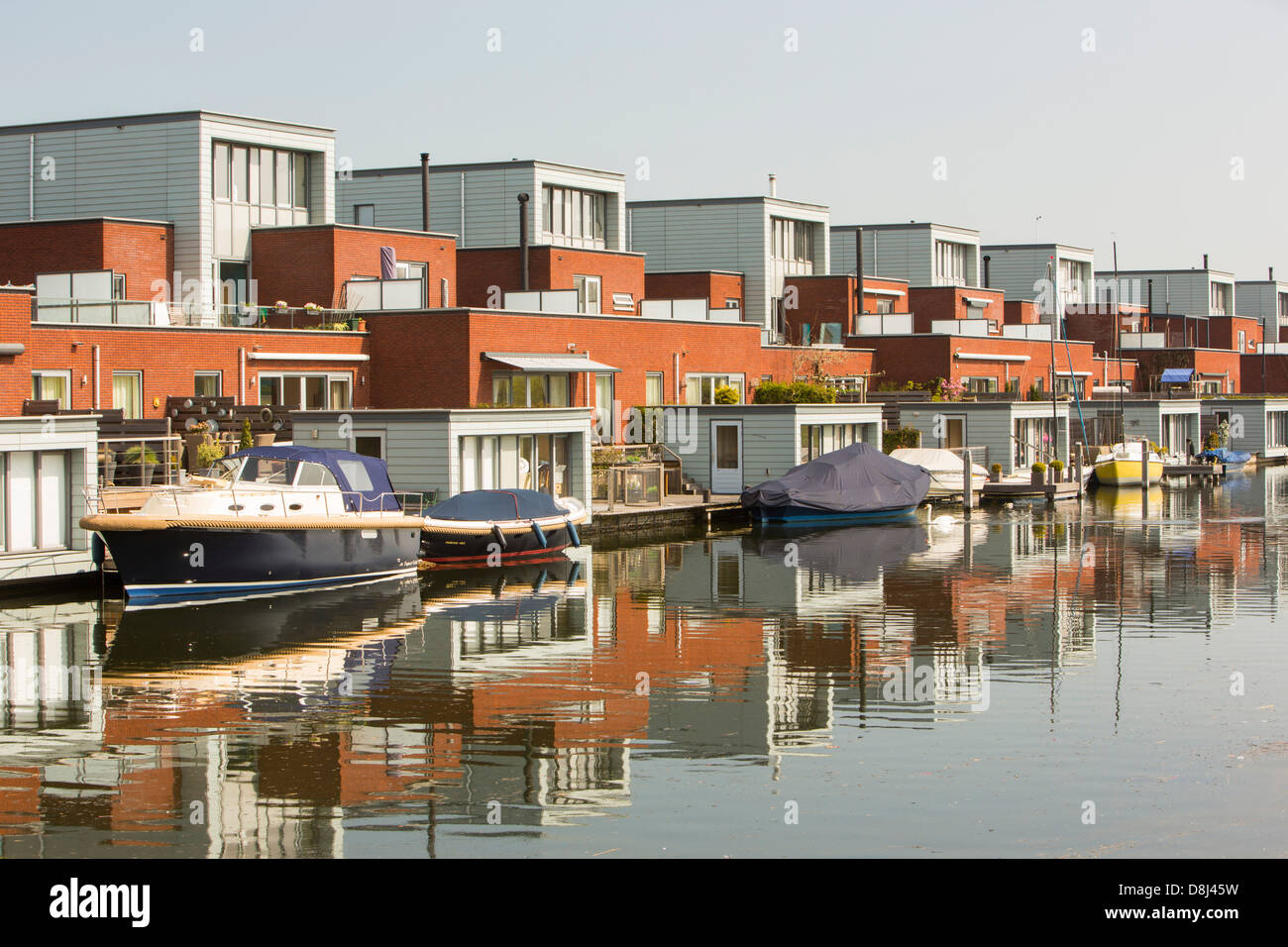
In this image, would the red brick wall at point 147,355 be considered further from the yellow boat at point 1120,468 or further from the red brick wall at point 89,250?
the yellow boat at point 1120,468

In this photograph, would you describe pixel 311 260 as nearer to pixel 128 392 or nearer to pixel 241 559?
pixel 128 392

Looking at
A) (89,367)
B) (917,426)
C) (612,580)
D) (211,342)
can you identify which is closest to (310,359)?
(211,342)

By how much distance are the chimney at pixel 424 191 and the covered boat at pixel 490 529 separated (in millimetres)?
27490

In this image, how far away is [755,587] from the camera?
31641mm

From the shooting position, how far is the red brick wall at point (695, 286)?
70000mm

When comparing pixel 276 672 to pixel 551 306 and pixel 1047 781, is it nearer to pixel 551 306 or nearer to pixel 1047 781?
pixel 1047 781

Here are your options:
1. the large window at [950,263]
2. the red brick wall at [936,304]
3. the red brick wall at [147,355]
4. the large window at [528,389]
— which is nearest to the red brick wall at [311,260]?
the red brick wall at [147,355]

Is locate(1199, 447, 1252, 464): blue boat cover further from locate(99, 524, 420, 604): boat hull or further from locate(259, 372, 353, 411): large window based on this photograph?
locate(99, 524, 420, 604): boat hull

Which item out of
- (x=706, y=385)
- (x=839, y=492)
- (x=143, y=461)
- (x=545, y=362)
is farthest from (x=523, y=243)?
(x=143, y=461)

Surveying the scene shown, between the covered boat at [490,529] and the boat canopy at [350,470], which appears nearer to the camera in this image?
the boat canopy at [350,470]

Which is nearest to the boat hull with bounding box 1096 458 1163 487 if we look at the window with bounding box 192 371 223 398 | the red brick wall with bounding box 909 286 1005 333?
the red brick wall with bounding box 909 286 1005 333

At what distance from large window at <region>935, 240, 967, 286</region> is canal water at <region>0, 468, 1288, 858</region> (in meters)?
61.6

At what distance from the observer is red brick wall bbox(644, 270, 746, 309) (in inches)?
2756
